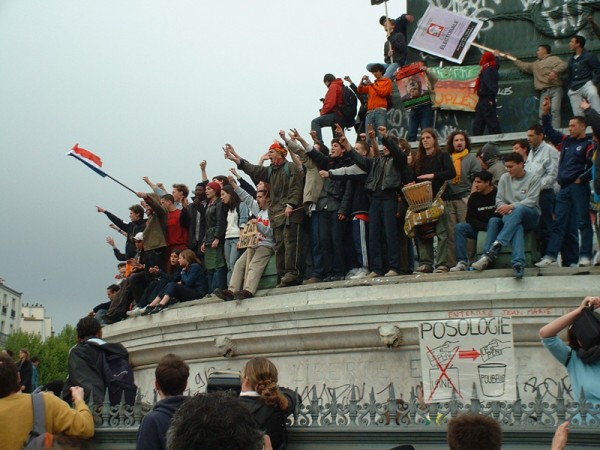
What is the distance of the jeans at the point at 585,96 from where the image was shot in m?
17.9

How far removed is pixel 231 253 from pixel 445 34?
6.70 metres

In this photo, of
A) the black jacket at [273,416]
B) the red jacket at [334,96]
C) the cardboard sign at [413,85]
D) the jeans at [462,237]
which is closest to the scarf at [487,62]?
the cardboard sign at [413,85]

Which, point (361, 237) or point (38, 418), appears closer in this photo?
point (38, 418)

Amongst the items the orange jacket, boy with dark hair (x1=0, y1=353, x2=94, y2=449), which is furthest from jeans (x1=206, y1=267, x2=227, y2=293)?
boy with dark hair (x1=0, y1=353, x2=94, y2=449)

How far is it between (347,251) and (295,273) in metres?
0.81

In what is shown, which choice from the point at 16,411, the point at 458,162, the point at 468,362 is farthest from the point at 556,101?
the point at 16,411

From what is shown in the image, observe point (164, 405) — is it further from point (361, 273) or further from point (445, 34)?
point (445, 34)

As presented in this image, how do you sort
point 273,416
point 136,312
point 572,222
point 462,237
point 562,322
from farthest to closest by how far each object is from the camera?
point 136,312
point 462,237
point 572,222
point 562,322
point 273,416

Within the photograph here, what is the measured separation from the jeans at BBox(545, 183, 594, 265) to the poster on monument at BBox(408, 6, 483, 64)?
7159mm

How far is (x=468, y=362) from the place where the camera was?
9758mm

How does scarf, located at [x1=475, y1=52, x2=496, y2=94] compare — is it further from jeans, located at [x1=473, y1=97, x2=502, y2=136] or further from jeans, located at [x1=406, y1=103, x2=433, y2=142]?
jeans, located at [x1=406, y1=103, x2=433, y2=142]

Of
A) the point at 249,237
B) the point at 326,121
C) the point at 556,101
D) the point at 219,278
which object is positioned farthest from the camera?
the point at 326,121

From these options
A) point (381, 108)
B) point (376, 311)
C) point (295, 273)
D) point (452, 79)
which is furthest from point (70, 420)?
point (452, 79)

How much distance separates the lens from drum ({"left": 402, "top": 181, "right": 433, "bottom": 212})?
14461mm
